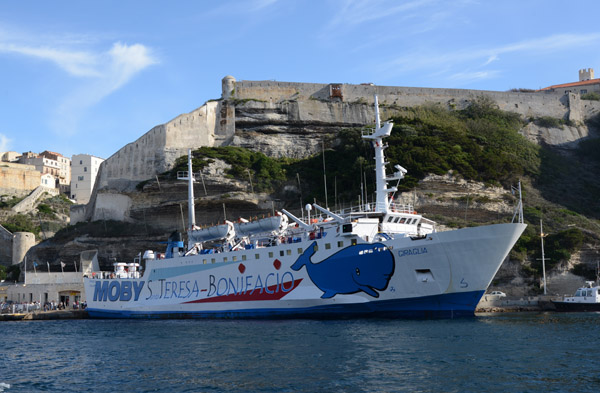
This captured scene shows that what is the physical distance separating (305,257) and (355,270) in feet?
8.84

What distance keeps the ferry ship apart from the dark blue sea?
1.22 metres

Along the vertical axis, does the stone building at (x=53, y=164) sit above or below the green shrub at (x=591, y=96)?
below

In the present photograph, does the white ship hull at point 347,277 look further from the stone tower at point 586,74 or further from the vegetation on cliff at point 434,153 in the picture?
the stone tower at point 586,74

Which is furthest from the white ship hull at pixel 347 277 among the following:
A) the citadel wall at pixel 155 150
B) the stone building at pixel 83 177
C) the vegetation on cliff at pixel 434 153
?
the stone building at pixel 83 177

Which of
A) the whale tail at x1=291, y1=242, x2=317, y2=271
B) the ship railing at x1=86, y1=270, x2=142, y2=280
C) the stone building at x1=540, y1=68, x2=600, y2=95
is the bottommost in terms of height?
the ship railing at x1=86, y1=270, x2=142, y2=280

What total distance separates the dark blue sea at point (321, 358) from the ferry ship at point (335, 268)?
4.01 ft

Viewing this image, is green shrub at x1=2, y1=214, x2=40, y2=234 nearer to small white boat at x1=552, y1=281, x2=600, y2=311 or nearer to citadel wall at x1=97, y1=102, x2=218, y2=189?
citadel wall at x1=97, y1=102, x2=218, y2=189

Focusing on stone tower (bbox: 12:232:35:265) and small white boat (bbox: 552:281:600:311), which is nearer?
small white boat (bbox: 552:281:600:311)

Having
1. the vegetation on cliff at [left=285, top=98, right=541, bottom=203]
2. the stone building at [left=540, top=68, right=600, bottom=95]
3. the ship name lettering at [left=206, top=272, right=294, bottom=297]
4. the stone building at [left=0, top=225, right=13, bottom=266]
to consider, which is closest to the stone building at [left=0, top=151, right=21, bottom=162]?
the stone building at [left=0, top=225, right=13, bottom=266]

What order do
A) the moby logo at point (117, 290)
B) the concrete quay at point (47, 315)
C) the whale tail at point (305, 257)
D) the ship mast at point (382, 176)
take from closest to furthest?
the whale tail at point (305, 257), the ship mast at point (382, 176), the moby logo at point (117, 290), the concrete quay at point (47, 315)

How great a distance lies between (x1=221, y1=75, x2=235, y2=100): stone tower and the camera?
61562 mm

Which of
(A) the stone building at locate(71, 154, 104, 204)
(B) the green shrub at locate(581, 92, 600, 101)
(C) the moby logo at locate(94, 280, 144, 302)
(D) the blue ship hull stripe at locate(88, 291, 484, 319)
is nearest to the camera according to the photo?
(D) the blue ship hull stripe at locate(88, 291, 484, 319)

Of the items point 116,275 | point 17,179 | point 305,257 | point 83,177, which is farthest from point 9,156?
point 305,257

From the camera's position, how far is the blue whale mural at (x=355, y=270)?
1056 inches
